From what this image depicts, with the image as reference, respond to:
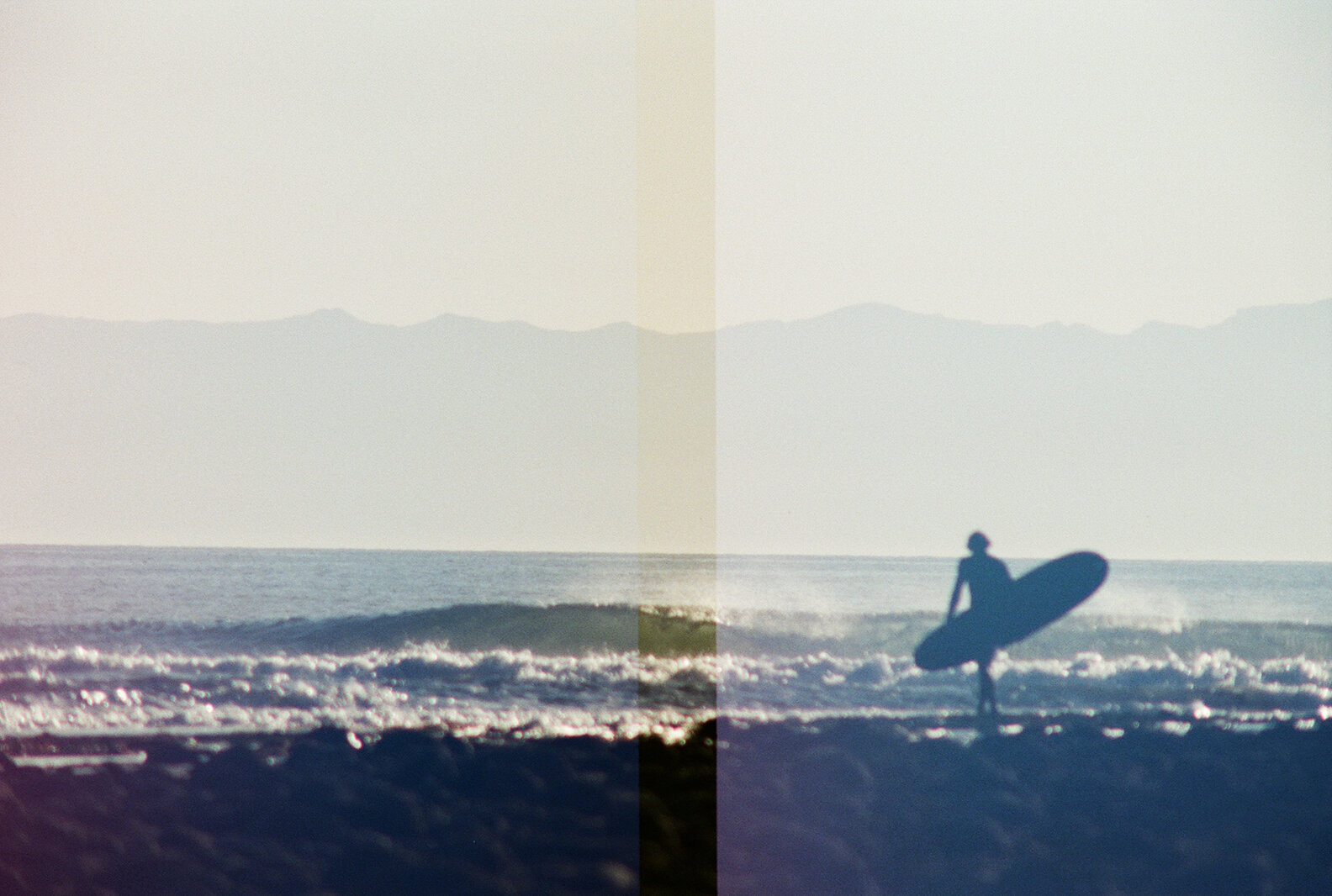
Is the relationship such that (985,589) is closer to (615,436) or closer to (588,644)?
(588,644)

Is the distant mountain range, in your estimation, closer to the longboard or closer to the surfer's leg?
the longboard

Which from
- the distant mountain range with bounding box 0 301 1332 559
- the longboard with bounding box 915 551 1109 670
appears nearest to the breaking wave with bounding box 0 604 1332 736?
the longboard with bounding box 915 551 1109 670

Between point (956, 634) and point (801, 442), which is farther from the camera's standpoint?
point (801, 442)

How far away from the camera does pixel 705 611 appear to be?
1363 cm

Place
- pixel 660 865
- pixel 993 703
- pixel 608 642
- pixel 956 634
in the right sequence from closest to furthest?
pixel 660 865 → pixel 993 703 → pixel 956 634 → pixel 608 642

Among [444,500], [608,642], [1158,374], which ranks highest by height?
[1158,374]

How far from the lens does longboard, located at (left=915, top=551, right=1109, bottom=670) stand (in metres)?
7.86

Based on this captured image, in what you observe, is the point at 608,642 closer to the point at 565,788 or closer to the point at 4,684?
the point at 4,684

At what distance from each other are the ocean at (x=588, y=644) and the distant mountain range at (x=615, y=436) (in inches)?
26.8

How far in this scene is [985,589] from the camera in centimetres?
727

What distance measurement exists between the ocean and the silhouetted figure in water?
17 cm

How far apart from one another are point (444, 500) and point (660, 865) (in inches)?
416

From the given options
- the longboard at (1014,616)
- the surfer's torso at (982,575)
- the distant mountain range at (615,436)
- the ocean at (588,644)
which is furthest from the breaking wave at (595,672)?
the distant mountain range at (615,436)

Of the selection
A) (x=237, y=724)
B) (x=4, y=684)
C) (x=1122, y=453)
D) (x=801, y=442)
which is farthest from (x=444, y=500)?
(x=1122, y=453)
